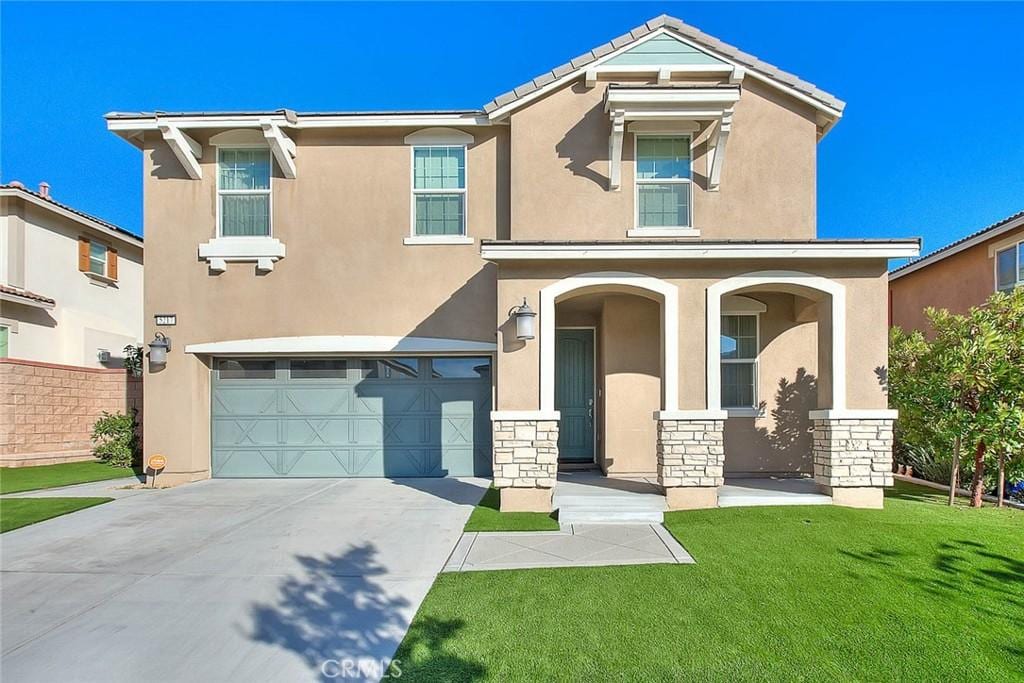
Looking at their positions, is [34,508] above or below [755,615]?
below

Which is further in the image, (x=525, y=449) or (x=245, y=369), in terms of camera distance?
(x=245, y=369)

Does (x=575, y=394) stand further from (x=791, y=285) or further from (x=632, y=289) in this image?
(x=791, y=285)

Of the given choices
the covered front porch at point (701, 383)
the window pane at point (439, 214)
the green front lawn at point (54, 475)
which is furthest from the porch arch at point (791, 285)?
the green front lawn at point (54, 475)

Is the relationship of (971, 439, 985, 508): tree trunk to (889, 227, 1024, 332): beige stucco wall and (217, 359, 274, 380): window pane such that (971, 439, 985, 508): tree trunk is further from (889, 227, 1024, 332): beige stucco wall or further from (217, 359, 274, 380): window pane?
(217, 359, 274, 380): window pane

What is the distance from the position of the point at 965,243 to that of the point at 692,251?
10.2 m

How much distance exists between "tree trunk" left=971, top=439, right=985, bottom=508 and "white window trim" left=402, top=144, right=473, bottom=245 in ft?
27.2

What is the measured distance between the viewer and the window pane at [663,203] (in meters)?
9.12

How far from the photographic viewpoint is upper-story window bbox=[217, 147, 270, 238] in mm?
9906

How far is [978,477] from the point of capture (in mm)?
7348

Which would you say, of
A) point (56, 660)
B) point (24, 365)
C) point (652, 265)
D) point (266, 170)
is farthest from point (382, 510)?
point (24, 365)

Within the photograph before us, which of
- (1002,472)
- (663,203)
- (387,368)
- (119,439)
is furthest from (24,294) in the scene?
(1002,472)

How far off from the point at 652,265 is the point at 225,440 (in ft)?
28.1

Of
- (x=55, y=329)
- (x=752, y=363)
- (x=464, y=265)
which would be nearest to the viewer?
(x=752, y=363)

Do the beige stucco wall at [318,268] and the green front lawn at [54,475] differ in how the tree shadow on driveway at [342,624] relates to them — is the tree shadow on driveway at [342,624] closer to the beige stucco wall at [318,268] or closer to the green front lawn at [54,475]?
the beige stucco wall at [318,268]
